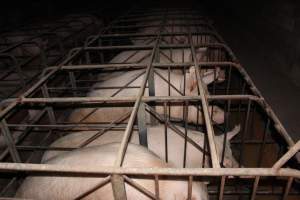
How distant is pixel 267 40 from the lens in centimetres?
705

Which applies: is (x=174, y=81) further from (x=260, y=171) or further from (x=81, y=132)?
(x=260, y=171)

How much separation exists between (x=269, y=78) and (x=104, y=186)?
16.1 feet

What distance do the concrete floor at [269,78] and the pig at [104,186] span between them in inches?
101

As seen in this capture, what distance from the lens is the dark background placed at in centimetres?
514

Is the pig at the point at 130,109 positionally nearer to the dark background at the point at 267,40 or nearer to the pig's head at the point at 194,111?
the pig's head at the point at 194,111

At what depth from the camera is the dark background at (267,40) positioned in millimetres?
5145

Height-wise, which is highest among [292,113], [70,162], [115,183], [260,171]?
[260,171]

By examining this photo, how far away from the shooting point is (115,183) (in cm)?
150

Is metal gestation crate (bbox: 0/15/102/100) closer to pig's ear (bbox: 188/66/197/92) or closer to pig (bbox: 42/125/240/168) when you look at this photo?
pig (bbox: 42/125/240/168)

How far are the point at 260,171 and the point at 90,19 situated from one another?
775 centimetres

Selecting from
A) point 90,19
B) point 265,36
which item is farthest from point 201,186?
point 90,19

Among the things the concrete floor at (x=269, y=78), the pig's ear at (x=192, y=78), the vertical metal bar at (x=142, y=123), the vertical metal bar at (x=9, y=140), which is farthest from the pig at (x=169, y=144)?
the concrete floor at (x=269, y=78)

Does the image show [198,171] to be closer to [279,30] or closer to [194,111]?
[194,111]

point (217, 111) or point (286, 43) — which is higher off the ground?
point (286, 43)
